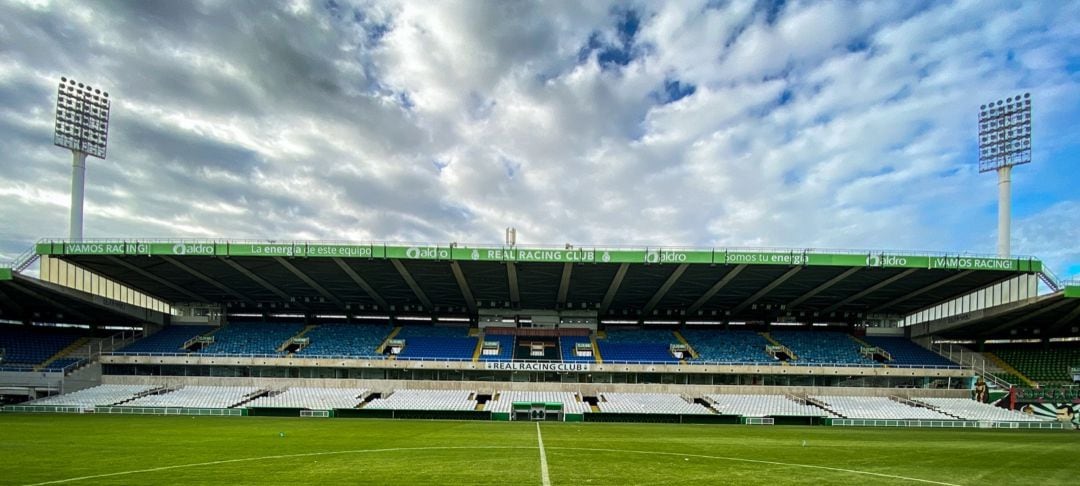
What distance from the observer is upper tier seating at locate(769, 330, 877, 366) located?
180ft

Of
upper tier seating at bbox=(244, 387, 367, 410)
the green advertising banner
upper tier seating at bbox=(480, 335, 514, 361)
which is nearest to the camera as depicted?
the green advertising banner

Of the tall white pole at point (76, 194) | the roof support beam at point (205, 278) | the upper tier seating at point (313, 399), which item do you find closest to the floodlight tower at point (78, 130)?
the tall white pole at point (76, 194)

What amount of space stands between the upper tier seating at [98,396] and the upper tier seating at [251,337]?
594 cm

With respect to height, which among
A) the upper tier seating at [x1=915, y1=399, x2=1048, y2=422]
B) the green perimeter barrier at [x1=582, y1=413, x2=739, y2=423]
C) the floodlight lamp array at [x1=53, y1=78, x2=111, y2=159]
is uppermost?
the floodlight lamp array at [x1=53, y1=78, x2=111, y2=159]

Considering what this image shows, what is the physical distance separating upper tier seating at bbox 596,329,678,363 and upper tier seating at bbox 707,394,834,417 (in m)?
5.88

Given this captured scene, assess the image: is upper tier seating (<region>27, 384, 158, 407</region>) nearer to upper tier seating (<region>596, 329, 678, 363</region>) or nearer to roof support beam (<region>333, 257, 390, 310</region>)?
roof support beam (<region>333, 257, 390, 310</region>)

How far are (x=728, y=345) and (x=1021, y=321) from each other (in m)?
24.6

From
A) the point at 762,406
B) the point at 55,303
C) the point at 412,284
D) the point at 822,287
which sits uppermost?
the point at 822,287

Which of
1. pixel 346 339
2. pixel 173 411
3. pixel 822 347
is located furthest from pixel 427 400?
pixel 822 347

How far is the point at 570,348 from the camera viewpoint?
2259 inches

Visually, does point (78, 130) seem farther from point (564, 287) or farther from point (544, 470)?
point (544, 470)

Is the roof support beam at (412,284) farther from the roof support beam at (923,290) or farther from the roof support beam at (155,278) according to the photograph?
the roof support beam at (923,290)

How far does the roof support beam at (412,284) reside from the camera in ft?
160

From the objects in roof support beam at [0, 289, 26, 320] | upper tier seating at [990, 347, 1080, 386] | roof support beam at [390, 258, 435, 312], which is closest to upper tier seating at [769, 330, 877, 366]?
upper tier seating at [990, 347, 1080, 386]
